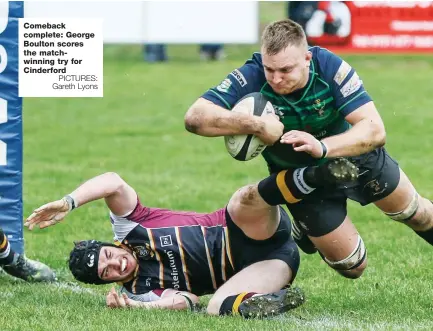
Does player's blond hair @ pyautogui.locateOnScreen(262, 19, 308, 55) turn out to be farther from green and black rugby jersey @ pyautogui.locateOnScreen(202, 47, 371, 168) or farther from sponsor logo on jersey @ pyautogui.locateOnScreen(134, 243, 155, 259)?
sponsor logo on jersey @ pyautogui.locateOnScreen(134, 243, 155, 259)

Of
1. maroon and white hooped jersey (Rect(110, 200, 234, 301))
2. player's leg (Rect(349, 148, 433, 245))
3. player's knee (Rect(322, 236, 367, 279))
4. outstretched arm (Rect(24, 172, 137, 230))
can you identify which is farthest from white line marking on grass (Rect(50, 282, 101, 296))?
player's leg (Rect(349, 148, 433, 245))

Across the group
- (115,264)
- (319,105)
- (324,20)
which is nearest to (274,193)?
(319,105)

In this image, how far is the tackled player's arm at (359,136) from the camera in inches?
247

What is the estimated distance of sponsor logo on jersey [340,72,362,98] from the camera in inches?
255

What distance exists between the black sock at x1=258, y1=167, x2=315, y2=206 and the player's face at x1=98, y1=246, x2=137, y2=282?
0.91 metres

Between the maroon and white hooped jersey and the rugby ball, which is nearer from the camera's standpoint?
the rugby ball

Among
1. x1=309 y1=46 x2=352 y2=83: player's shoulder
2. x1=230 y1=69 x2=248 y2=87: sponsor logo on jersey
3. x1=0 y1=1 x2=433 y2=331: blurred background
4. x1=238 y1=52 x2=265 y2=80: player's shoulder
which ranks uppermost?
x1=309 y1=46 x2=352 y2=83: player's shoulder

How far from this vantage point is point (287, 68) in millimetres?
6375

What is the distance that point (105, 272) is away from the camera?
6.62 metres

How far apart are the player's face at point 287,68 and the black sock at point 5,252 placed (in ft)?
7.03

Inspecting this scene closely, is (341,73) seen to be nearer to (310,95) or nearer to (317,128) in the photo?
(310,95)

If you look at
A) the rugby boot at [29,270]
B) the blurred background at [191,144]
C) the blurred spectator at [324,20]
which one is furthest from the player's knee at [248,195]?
the blurred spectator at [324,20]

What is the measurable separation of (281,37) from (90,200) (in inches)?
59.2
